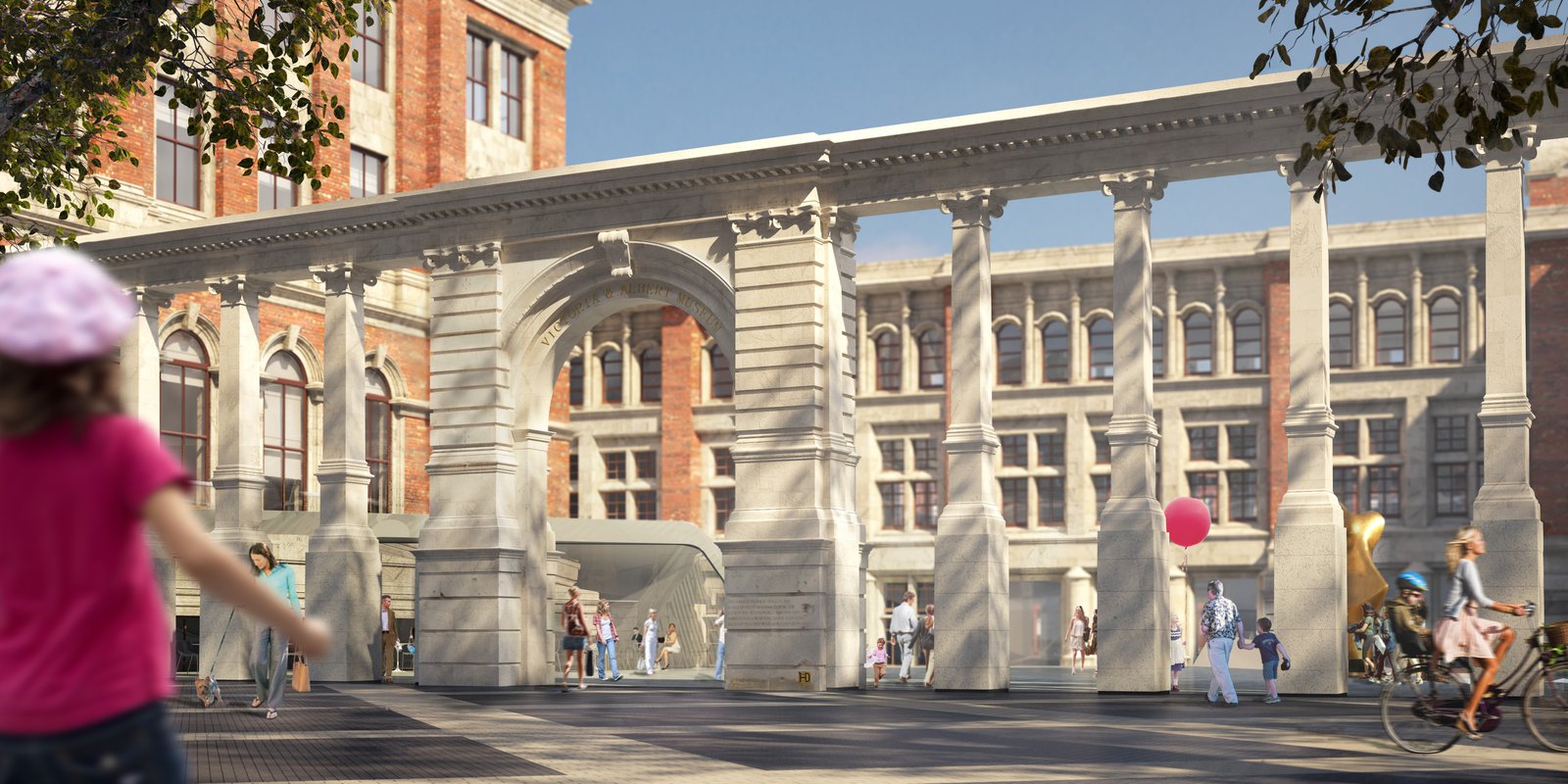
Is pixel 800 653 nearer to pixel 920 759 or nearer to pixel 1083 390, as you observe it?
pixel 920 759

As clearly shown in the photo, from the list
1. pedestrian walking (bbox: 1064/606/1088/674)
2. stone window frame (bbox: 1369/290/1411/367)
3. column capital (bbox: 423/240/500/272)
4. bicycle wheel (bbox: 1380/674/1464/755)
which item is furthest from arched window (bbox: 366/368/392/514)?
bicycle wheel (bbox: 1380/674/1464/755)

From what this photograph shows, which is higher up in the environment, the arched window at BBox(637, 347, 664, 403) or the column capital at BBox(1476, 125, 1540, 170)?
the column capital at BBox(1476, 125, 1540, 170)

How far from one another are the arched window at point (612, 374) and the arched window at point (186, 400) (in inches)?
771

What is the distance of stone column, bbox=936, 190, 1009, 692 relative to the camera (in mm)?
25031

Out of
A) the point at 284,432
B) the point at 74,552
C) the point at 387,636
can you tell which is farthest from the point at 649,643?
the point at 74,552

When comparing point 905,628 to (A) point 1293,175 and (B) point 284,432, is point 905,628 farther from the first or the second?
(B) point 284,432

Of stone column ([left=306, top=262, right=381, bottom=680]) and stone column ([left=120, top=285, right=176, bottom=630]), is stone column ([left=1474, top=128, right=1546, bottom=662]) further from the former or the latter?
stone column ([left=120, top=285, right=176, bottom=630])

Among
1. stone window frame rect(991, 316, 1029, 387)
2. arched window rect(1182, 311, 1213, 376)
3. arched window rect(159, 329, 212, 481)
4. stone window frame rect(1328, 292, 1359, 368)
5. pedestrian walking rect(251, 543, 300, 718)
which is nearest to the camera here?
pedestrian walking rect(251, 543, 300, 718)

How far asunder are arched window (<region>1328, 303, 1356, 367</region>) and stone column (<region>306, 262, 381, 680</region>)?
2799 centimetres

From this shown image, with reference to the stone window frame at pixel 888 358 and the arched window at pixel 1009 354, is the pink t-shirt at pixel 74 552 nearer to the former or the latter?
the arched window at pixel 1009 354

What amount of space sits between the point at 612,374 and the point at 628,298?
94.7ft

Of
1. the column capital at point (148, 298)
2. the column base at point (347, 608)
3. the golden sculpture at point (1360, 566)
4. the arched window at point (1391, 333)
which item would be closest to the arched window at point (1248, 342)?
the arched window at point (1391, 333)

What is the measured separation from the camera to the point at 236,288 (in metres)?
32.5

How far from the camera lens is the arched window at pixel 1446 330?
47344 millimetres
